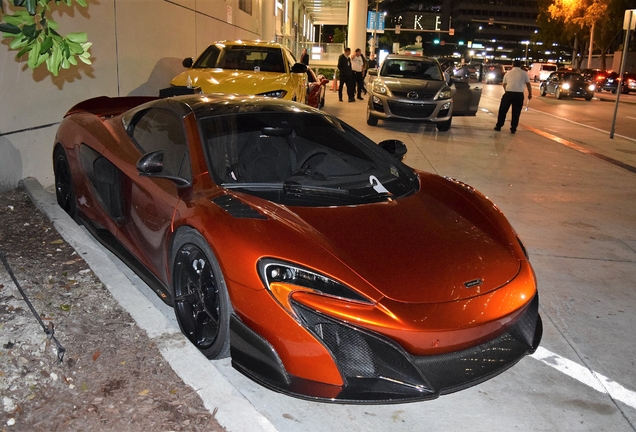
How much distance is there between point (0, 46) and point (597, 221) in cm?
644

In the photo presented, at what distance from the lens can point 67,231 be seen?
4.75 meters

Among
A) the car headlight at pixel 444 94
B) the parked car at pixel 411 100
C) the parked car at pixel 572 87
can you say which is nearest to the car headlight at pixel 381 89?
the parked car at pixel 411 100

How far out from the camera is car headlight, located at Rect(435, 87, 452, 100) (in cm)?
1315

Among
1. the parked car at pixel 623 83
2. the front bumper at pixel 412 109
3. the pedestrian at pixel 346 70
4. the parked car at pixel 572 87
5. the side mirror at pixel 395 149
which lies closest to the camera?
the side mirror at pixel 395 149

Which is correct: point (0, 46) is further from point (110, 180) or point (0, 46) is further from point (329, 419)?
point (329, 419)

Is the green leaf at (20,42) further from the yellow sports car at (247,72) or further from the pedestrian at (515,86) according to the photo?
the pedestrian at (515,86)

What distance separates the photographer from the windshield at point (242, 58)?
33.3 feet

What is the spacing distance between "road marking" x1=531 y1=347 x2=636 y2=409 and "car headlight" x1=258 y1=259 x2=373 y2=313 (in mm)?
1521

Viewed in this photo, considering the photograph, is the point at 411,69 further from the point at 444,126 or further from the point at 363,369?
the point at 363,369

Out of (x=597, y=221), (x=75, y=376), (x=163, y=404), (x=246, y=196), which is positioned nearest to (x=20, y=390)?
(x=75, y=376)

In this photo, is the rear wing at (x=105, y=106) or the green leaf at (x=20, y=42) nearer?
the green leaf at (x=20, y=42)

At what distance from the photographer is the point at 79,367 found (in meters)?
3.11

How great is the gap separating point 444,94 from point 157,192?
10654 mm

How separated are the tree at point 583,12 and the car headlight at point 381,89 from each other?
1777 inches
